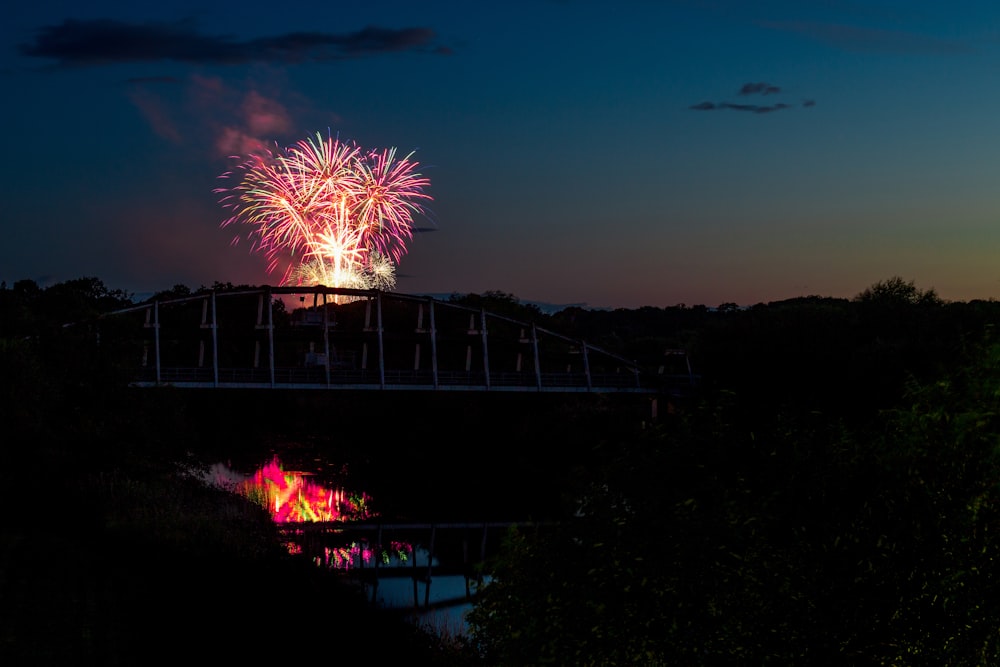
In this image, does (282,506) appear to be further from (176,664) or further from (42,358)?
(176,664)

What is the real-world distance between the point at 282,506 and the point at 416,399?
1923 inches

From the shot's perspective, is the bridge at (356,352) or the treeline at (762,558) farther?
the bridge at (356,352)

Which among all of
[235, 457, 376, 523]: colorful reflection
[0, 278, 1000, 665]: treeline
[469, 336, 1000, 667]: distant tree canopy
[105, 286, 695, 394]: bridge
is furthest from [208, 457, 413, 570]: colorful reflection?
[469, 336, 1000, 667]: distant tree canopy

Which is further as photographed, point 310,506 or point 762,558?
point 310,506

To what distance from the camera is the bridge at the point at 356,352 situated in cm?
8596

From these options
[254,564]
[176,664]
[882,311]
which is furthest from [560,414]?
[176,664]

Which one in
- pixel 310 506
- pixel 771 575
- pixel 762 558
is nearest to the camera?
pixel 771 575

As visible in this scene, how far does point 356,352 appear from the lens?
11631cm

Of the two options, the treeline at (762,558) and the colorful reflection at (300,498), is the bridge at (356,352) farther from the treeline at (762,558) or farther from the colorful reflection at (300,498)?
the treeline at (762,558)

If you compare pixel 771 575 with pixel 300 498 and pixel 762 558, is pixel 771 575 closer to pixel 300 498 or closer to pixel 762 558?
pixel 762 558

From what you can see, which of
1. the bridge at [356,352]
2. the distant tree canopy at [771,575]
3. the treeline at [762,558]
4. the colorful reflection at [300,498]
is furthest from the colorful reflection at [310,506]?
the distant tree canopy at [771,575]

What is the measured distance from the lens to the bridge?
282ft

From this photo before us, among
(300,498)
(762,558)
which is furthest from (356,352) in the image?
(762,558)

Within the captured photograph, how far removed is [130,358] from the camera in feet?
174
